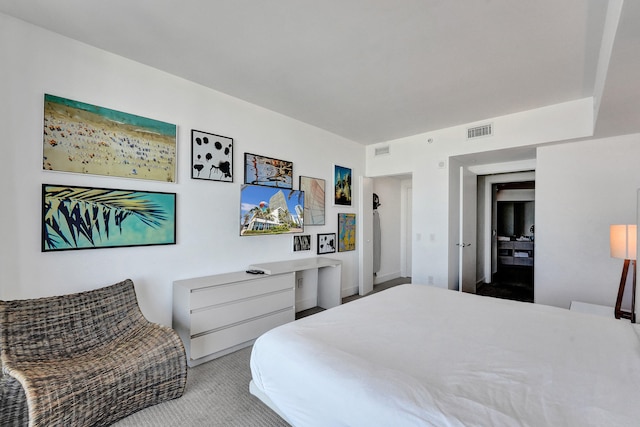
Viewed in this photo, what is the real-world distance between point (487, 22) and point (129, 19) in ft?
8.51

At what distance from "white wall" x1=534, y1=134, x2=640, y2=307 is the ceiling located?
0.37m

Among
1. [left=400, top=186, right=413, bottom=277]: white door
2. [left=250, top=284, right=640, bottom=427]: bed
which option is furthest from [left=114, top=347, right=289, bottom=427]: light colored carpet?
[left=400, top=186, right=413, bottom=277]: white door

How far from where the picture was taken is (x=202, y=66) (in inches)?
104

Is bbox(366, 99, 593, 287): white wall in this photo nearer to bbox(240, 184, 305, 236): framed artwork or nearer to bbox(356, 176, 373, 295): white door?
bbox(356, 176, 373, 295): white door

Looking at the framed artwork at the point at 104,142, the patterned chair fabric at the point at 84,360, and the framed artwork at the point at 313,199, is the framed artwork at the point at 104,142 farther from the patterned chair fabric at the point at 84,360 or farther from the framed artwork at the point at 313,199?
the framed artwork at the point at 313,199

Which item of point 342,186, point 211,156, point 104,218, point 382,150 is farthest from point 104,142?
point 382,150

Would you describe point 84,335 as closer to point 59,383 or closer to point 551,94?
point 59,383

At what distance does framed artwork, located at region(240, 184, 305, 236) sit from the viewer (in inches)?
133

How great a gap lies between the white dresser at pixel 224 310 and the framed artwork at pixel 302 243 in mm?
756

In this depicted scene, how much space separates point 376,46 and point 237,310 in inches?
109

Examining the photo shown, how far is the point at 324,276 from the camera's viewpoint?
→ 4.20 metres

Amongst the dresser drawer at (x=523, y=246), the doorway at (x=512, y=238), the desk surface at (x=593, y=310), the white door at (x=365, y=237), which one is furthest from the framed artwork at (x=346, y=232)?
the dresser drawer at (x=523, y=246)

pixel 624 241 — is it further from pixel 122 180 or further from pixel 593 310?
pixel 122 180

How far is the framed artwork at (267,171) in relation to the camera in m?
3.43
